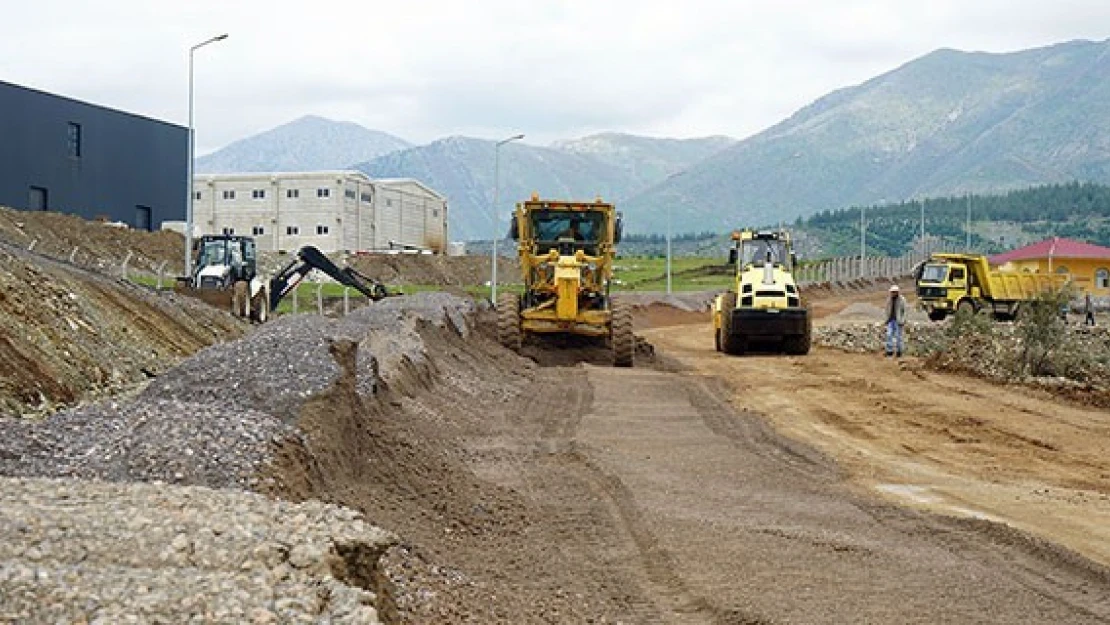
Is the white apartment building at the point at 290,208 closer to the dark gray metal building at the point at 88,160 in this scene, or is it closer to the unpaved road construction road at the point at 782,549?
the dark gray metal building at the point at 88,160

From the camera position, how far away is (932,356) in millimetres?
31594

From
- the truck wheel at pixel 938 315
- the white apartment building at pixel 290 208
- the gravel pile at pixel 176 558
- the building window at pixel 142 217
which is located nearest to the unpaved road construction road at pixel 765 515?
the gravel pile at pixel 176 558

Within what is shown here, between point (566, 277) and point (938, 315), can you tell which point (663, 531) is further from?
point (938, 315)

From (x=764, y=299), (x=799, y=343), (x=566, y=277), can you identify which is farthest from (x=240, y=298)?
(x=799, y=343)

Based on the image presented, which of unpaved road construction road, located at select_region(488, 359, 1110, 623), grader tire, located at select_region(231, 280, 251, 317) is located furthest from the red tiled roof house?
unpaved road construction road, located at select_region(488, 359, 1110, 623)

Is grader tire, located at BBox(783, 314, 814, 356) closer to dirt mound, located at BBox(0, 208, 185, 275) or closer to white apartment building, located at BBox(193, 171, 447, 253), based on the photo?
dirt mound, located at BBox(0, 208, 185, 275)

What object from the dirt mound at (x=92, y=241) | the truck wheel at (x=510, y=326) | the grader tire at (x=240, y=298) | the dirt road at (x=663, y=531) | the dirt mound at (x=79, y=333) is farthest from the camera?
the dirt mound at (x=92, y=241)

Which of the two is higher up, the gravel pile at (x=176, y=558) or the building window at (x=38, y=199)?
the building window at (x=38, y=199)

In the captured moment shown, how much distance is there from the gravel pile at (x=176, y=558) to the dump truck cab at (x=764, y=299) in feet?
83.4

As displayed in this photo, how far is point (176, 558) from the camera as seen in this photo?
19.9 ft

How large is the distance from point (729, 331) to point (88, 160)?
47.9 meters

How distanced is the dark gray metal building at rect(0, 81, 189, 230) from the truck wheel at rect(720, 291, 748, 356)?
42353 mm

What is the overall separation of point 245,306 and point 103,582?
101 ft

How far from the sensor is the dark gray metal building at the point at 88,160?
6481cm
